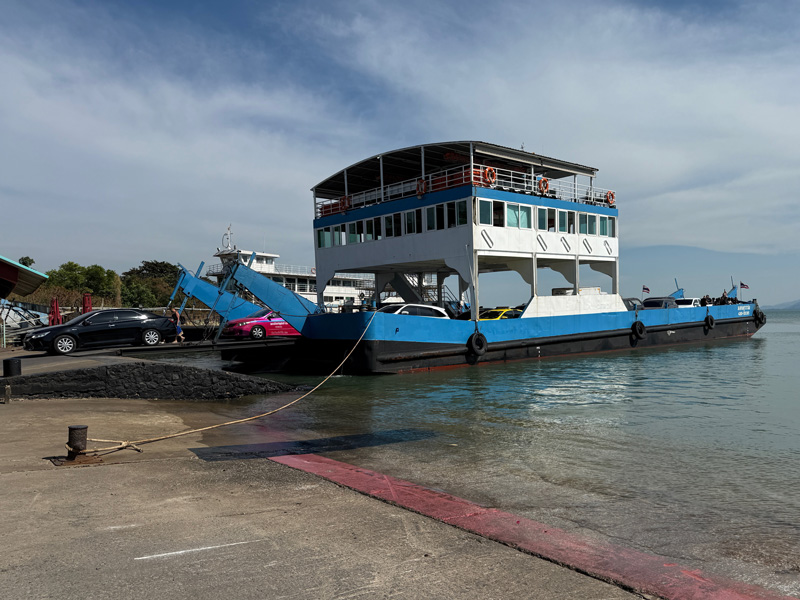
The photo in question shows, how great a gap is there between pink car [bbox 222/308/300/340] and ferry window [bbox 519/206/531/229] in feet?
35.4

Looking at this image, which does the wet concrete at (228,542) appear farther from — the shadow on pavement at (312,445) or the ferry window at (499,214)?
the ferry window at (499,214)

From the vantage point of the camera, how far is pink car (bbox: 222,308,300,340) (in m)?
26.0

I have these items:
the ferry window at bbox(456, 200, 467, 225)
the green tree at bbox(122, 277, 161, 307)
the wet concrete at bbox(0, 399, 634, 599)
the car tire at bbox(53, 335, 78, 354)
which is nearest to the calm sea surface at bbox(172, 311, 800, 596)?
the wet concrete at bbox(0, 399, 634, 599)

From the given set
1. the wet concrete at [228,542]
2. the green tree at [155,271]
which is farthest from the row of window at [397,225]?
the green tree at [155,271]

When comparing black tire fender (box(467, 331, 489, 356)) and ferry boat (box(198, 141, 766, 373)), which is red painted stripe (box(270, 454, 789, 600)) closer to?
ferry boat (box(198, 141, 766, 373))

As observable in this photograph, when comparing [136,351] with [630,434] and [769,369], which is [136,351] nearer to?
[630,434]

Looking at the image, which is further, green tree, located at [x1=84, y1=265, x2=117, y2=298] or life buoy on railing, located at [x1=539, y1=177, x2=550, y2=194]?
green tree, located at [x1=84, y1=265, x2=117, y2=298]

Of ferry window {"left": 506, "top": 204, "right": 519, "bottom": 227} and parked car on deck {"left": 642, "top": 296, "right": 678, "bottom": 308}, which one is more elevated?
ferry window {"left": 506, "top": 204, "right": 519, "bottom": 227}

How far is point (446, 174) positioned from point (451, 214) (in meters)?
1.77

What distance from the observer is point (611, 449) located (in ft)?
27.4

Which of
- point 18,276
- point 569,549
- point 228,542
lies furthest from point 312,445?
point 18,276

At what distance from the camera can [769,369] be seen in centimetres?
2050

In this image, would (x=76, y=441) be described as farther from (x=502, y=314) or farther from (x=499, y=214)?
(x=502, y=314)

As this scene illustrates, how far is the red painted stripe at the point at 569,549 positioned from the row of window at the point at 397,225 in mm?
17200
